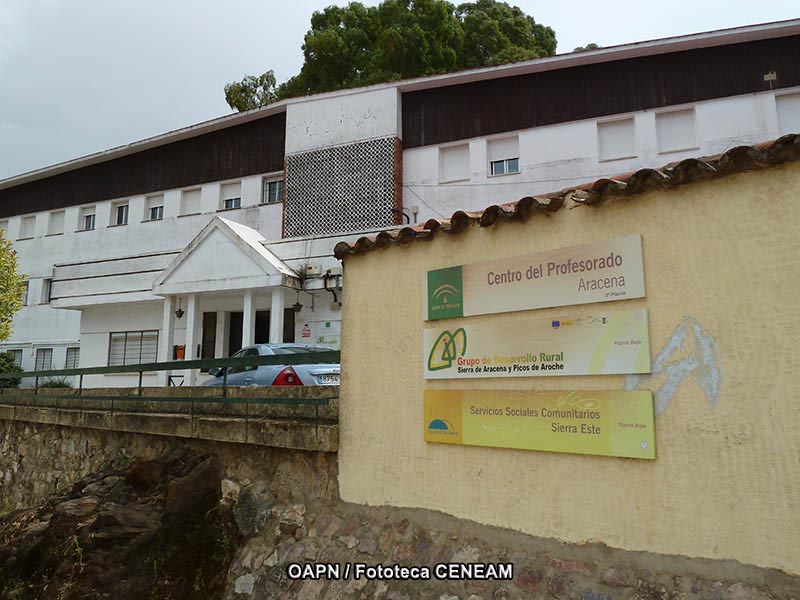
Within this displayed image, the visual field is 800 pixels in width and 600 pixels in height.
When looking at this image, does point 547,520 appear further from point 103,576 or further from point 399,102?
point 399,102

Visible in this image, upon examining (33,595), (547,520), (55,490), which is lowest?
(33,595)

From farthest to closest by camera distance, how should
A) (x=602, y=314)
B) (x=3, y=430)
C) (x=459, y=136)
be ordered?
(x=459, y=136) → (x=3, y=430) → (x=602, y=314)

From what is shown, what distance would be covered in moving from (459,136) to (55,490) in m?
14.9

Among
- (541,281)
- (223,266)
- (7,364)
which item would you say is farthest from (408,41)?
(541,281)

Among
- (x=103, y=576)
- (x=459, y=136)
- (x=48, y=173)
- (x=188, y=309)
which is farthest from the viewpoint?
(x=48, y=173)

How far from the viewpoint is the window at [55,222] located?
27.9 meters

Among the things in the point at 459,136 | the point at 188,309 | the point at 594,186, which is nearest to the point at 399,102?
the point at 459,136

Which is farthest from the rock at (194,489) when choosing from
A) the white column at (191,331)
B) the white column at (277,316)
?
the white column at (191,331)

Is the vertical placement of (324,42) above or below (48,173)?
above

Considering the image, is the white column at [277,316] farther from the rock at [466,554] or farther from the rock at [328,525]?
the rock at [466,554]

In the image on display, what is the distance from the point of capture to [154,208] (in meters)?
25.3

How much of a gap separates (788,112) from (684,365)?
51.7 ft

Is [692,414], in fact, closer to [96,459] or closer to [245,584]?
[245,584]

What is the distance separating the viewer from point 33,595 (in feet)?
21.0
